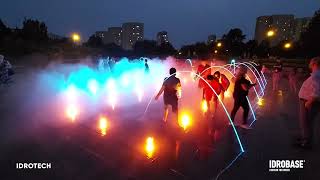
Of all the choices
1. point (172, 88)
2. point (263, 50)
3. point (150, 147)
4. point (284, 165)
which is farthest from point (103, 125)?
point (263, 50)

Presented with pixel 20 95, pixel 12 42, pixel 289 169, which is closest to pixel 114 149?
pixel 289 169

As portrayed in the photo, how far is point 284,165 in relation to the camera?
6918 mm

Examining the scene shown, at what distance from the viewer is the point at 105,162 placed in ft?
23.3

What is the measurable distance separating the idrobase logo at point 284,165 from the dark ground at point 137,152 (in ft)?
0.38

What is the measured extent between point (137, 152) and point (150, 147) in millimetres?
504

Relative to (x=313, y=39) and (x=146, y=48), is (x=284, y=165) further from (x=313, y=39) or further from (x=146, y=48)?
(x=146, y=48)

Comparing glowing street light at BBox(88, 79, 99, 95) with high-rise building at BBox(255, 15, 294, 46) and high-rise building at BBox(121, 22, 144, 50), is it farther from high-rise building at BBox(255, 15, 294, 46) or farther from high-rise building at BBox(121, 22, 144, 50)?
high-rise building at BBox(121, 22, 144, 50)

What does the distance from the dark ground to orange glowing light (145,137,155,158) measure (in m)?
0.16

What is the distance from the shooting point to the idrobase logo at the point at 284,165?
674 centimetres

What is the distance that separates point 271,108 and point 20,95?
40.9 feet

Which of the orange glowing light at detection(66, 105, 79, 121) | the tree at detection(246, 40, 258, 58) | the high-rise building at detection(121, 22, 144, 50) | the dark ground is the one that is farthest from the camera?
the high-rise building at detection(121, 22, 144, 50)

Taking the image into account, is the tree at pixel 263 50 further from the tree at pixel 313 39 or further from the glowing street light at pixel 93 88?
the glowing street light at pixel 93 88

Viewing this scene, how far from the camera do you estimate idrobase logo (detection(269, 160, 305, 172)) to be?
674 centimetres

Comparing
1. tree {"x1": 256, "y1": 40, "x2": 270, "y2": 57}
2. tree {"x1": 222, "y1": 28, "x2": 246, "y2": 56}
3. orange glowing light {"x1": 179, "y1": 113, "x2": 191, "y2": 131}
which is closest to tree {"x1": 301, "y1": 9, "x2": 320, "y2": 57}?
orange glowing light {"x1": 179, "y1": 113, "x2": 191, "y2": 131}
